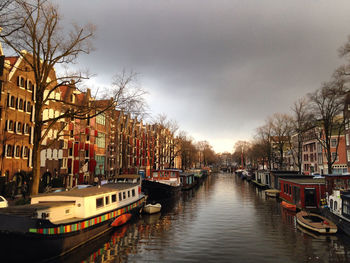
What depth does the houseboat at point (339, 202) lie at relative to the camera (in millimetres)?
21014

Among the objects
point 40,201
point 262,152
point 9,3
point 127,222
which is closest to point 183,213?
point 127,222

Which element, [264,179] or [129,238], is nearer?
[129,238]

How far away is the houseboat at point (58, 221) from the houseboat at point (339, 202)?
17.3 metres

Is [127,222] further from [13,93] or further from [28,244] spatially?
[13,93]

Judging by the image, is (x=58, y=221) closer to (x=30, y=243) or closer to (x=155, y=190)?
(x=30, y=243)

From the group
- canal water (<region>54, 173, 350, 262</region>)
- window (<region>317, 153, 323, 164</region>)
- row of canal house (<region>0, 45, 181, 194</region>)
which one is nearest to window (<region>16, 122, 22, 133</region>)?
row of canal house (<region>0, 45, 181, 194</region>)

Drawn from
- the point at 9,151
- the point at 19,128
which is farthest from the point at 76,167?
the point at 9,151

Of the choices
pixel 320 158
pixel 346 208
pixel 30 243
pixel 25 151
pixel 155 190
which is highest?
pixel 320 158

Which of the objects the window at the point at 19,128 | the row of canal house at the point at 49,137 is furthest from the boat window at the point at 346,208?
the window at the point at 19,128

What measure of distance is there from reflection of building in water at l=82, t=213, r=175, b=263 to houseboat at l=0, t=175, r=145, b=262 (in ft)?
3.63

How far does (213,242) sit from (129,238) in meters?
6.18

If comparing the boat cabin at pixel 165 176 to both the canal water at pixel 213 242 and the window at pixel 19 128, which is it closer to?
the canal water at pixel 213 242

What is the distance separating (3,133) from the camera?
3356 centimetres

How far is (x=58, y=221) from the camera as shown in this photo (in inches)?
650
